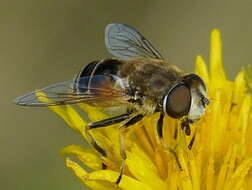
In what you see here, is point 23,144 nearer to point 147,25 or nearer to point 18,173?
point 18,173

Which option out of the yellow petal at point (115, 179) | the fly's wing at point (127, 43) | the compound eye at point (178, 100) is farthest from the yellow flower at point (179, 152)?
the fly's wing at point (127, 43)

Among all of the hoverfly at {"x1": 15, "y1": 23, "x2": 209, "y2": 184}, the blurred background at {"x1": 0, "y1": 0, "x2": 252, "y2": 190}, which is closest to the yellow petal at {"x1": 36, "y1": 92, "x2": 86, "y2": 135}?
the hoverfly at {"x1": 15, "y1": 23, "x2": 209, "y2": 184}

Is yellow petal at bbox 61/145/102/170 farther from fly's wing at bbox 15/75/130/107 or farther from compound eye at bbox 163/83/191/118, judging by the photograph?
compound eye at bbox 163/83/191/118

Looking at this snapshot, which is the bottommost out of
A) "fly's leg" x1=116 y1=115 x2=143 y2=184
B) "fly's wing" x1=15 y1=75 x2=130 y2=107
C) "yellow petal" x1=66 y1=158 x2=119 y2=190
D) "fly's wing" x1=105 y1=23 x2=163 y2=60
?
"yellow petal" x1=66 y1=158 x2=119 y2=190

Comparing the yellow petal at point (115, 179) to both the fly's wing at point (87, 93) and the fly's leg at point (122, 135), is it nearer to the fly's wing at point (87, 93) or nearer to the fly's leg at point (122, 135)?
the fly's leg at point (122, 135)

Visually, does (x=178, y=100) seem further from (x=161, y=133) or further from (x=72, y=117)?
(x=72, y=117)

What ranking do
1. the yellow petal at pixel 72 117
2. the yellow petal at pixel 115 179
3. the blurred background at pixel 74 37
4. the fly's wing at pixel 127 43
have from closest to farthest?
the yellow petal at pixel 115 179 → the yellow petal at pixel 72 117 → the fly's wing at pixel 127 43 → the blurred background at pixel 74 37

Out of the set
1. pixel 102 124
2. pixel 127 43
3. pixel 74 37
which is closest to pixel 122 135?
pixel 102 124
